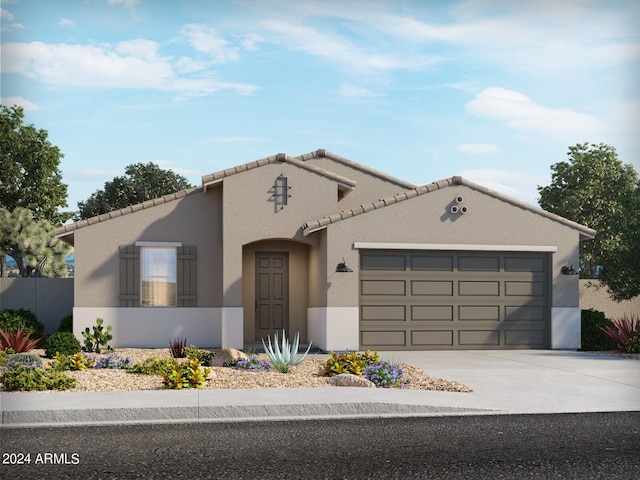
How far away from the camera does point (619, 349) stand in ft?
60.6

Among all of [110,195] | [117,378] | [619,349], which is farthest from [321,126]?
[110,195]

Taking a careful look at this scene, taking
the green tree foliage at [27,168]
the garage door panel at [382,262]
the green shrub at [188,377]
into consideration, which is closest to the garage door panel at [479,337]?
the garage door panel at [382,262]

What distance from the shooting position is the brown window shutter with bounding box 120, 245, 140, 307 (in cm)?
1938

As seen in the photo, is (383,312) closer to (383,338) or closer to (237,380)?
(383,338)

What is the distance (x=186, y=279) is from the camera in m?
19.6

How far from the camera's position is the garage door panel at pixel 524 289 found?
19422 mm

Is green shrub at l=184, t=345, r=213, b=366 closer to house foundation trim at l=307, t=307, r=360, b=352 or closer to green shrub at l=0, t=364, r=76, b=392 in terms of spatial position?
green shrub at l=0, t=364, r=76, b=392

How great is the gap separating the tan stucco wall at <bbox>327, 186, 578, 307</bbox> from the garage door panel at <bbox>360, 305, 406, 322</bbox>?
0.44 meters

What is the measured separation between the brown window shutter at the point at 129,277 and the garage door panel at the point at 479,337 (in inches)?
318

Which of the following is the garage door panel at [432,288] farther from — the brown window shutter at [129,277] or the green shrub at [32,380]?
the green shrub at [32,380]

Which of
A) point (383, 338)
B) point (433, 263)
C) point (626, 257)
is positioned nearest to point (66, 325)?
point (383, 338)

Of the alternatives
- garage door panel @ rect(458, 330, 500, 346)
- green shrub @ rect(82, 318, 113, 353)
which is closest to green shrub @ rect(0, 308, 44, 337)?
green shrub @ rect(82, 318, 113, 353)

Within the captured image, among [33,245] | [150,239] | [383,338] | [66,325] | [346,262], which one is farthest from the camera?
[33,245]

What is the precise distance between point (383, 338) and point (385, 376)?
20.8 ft
